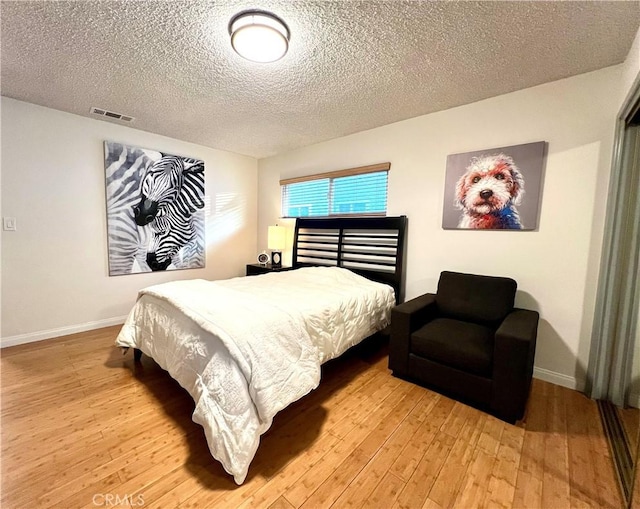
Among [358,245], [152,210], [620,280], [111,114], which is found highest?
[111,114]

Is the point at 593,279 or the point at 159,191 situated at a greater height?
the point at 159,191

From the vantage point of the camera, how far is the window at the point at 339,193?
323 centimetres

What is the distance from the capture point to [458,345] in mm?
1932

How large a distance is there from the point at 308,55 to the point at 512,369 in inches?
97.5

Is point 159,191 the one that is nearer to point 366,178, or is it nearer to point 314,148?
point 314,148

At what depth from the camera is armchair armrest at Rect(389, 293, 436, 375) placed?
7.06ft

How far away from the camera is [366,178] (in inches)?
131

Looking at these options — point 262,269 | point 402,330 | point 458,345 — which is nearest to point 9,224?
point 262,269

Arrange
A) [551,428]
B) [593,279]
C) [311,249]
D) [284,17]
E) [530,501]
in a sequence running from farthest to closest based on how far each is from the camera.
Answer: [311,249] < [593,279] < [551,428] < [284,17] < [530,501]

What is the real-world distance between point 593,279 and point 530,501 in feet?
5.46

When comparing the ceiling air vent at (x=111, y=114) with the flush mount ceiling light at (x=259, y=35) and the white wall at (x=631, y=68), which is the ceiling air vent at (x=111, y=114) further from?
the white wall at (x=631, y=68)

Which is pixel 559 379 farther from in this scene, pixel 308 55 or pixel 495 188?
pixel 308 55

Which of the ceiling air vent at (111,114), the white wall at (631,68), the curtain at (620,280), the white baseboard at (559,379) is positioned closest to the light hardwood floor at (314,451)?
the white baseboard at (559,379)

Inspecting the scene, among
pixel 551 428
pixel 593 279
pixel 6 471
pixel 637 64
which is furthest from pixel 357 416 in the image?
pixel 637 64
